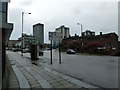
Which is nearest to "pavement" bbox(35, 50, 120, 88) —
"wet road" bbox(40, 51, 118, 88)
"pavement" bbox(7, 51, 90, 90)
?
"wet road" bbox(40, 51, 118, 88)

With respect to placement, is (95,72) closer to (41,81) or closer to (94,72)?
(94,72)

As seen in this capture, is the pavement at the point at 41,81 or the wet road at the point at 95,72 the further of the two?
the wet road at the point at 95,72

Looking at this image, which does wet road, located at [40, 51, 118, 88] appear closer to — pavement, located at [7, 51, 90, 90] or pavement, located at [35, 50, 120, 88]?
pavement, located at [35, 50, 120, 88]

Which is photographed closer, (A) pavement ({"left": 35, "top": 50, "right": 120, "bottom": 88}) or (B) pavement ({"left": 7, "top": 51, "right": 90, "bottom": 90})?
(B) pavement ({"left": 7, "top": 51, "right": 90, "bottom": 90})

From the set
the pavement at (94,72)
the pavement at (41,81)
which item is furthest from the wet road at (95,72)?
the pavement at (41,81)

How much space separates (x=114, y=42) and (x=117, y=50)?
34.6 ft

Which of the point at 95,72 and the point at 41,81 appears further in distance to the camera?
the point at 95,72

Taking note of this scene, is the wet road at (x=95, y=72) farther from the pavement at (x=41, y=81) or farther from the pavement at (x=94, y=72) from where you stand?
the pavement at (x=41, y=81)

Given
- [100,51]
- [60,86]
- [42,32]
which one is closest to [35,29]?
[42,32]

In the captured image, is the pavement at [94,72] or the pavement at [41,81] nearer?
the pavement at [41,81]

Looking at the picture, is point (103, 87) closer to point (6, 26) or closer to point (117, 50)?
point (6, 26)

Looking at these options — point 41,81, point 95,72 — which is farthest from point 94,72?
point 41,81

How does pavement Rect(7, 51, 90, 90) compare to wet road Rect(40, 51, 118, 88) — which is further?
wet road Rect(40, 51, 118, 88)

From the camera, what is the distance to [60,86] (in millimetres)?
7219
